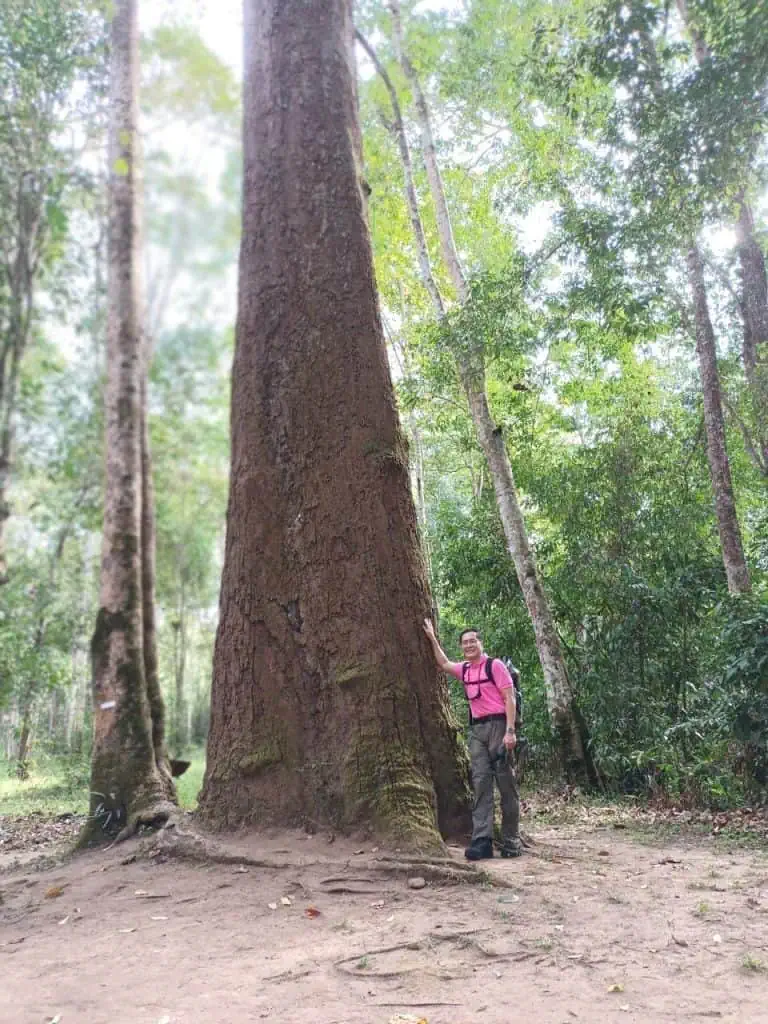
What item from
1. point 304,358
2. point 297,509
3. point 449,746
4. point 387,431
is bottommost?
point 449,746

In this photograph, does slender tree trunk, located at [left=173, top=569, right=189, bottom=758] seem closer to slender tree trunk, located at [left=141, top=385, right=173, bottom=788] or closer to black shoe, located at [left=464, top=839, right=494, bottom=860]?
slender tree trunk, located at [left=141, top=385, right=173, bottom=788]

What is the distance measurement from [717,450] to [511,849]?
6485mm

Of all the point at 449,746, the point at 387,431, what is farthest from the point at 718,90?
the point at 449,746

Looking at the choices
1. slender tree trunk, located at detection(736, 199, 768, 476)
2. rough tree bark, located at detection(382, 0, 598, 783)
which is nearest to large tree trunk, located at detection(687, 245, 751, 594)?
slender tree trunk, located at detection(736, 199, 768, 476)

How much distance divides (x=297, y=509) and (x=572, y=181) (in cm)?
813

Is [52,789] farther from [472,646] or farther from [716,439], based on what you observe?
[716,439]

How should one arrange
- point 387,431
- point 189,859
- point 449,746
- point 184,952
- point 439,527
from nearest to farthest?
point 184,952 → point 189,859 → point 449,746 → point 387,431 → point 439,527

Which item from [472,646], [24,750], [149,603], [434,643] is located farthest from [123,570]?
[24,750]

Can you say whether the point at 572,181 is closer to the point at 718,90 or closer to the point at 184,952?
the point at 718,90

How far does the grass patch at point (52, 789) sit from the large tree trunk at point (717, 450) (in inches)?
268

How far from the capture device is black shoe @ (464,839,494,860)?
16.6 feet

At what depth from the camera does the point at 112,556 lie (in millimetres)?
7230

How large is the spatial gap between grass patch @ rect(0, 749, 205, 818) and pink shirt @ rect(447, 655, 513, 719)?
15.7 feet

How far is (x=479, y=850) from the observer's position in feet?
16.7
